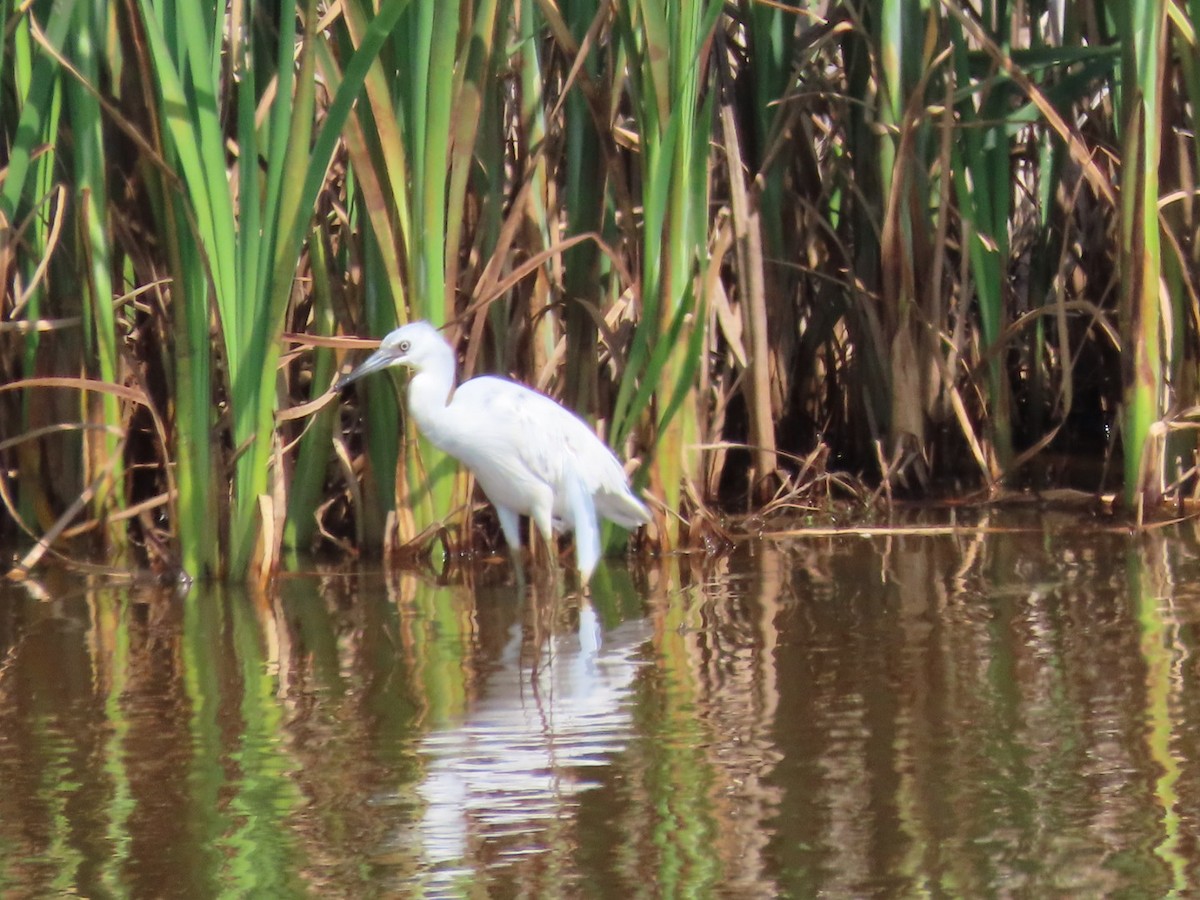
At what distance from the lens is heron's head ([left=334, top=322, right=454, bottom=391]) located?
501cm

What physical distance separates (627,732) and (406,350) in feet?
5.80

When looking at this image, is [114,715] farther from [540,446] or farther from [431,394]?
[540,446]

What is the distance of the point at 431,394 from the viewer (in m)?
5.16

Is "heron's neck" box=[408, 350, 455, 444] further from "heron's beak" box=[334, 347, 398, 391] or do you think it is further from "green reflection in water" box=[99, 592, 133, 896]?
"green reflection in water" box=[99, 592, 133, 896]

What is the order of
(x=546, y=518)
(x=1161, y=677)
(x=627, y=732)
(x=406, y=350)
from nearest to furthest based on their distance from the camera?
(x=627, y=732) → (x=1161, y=677) → (x=406, y=350) → (x=546, y=518)

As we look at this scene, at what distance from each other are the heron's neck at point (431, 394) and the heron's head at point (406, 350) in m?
0.03

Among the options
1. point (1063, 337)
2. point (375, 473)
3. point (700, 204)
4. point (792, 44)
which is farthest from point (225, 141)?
point (1063, 337)

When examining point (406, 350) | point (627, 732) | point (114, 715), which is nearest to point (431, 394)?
point (406, 350)

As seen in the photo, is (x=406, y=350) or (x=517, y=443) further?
(x=517, y=443)

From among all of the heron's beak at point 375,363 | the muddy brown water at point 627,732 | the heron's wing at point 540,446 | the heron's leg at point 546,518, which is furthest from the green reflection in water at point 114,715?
the heron's leg at point 546,518

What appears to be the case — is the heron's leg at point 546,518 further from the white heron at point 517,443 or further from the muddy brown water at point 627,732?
the muddy brown water at point 627,732

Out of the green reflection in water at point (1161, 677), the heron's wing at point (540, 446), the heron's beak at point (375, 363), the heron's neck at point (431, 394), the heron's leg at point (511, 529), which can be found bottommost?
the green reflection in water at point (1161, 677)

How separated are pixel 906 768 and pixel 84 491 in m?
3.01

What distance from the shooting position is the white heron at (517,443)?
5113mm
